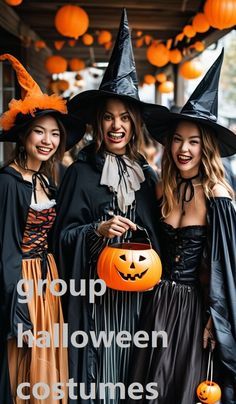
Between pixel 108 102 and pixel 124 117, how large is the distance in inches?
4.7

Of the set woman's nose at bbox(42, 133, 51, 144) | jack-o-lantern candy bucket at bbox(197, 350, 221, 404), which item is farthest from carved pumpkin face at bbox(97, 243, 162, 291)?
woman's nose at bbox(42, 133, 51, 144)

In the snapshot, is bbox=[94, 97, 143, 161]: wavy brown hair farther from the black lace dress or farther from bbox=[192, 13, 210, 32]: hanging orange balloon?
bbox=[192, 13, 210, 32]: hanging orange balloon

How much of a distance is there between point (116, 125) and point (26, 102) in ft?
1.62

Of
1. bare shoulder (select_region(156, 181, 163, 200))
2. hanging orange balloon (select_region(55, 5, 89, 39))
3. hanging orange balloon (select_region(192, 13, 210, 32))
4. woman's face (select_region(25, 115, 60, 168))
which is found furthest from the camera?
hanging orange balloon (select_region(192, 13, 210, 32))

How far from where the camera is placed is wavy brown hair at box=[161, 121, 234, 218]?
8.41ft

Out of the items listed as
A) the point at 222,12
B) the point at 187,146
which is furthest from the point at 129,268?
the point at 222,12

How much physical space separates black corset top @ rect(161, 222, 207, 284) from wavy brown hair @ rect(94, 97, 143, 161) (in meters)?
0.48

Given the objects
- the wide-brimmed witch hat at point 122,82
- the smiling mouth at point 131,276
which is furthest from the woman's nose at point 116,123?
the smiling mouth at point 131,276

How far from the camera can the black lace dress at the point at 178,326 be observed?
8.14 ft

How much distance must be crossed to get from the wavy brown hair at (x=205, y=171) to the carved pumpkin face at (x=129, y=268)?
0.34 metres

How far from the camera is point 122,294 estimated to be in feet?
8.89

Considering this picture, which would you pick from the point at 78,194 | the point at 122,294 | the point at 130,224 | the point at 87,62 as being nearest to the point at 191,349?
the point at 122,294

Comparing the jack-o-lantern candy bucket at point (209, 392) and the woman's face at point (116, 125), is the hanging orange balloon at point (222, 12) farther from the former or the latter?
the jack-o-lantern candy bucket at point (209, 392)

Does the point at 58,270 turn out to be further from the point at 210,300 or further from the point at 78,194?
the point at 210,300
